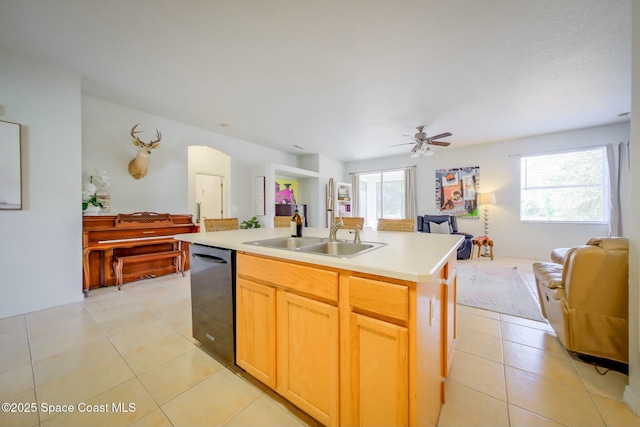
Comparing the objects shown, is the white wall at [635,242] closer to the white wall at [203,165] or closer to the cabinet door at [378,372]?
the cabinet door at [378,372]

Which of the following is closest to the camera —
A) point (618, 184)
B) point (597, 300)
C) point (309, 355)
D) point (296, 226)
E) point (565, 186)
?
point (309, 355)

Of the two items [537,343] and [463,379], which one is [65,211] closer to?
[463,379]

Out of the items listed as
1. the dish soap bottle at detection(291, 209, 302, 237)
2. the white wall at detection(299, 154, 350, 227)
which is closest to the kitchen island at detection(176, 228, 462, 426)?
the dish soap bottle at detection(291, 209, 302, 237)

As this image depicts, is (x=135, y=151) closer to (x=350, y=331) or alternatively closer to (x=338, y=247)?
(x=338, y=247)

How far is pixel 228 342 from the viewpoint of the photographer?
Answer: 5.23ft

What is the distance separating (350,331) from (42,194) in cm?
365

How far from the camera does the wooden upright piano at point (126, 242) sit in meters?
2.96

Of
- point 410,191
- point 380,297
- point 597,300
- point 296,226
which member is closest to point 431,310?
point 380,297

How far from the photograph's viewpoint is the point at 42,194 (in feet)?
8.46

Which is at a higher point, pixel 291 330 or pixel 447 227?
pixel 447 227

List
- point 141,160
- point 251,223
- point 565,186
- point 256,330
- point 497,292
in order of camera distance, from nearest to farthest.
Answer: point 256,330, point 497,292, point 141,160, point 565,186, point 251,223

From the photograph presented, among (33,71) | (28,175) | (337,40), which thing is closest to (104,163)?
(28,175)

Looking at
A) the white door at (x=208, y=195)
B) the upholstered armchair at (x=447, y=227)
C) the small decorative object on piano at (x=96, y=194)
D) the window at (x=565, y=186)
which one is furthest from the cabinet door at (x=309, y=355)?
the window at (x=565, y=186)

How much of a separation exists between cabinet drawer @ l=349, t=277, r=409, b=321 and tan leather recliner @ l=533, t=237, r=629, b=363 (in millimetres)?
1649
